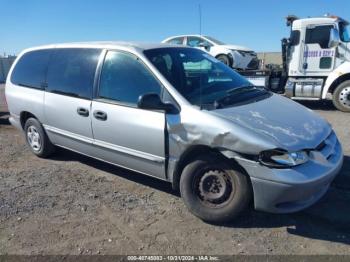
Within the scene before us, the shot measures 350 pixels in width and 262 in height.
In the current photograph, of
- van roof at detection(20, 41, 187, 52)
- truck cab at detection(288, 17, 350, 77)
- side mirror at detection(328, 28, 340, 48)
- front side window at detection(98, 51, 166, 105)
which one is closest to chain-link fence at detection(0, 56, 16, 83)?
truck cab at detection(288, 17, 350, 77)

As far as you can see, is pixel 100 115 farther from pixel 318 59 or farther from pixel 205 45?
pixel 205 45

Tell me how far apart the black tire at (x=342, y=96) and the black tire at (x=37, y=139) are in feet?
26.9

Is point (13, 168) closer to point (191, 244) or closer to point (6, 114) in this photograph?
point (191, 244)

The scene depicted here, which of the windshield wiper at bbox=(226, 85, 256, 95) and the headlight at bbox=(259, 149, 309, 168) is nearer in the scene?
the headlight at bbox=(259, 149, 309, 168)

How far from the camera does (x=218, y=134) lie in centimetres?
343

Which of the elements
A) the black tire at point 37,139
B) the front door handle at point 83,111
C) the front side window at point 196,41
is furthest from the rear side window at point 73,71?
the front side window at point 196,41

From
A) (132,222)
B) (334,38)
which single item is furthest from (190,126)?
(334,38)

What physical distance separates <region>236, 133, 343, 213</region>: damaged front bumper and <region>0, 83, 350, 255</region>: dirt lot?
0.36m

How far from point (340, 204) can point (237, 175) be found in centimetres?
151

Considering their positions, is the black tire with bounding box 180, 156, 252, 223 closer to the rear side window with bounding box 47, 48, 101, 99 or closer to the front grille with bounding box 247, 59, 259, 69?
the rear side window with bounding box 47, 48, 101, 99

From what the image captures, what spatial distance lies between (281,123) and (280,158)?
482 mm

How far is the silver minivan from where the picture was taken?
10.8 ft

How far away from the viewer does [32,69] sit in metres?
5.72

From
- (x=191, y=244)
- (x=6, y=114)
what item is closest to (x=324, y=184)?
(x=191, y=244)
